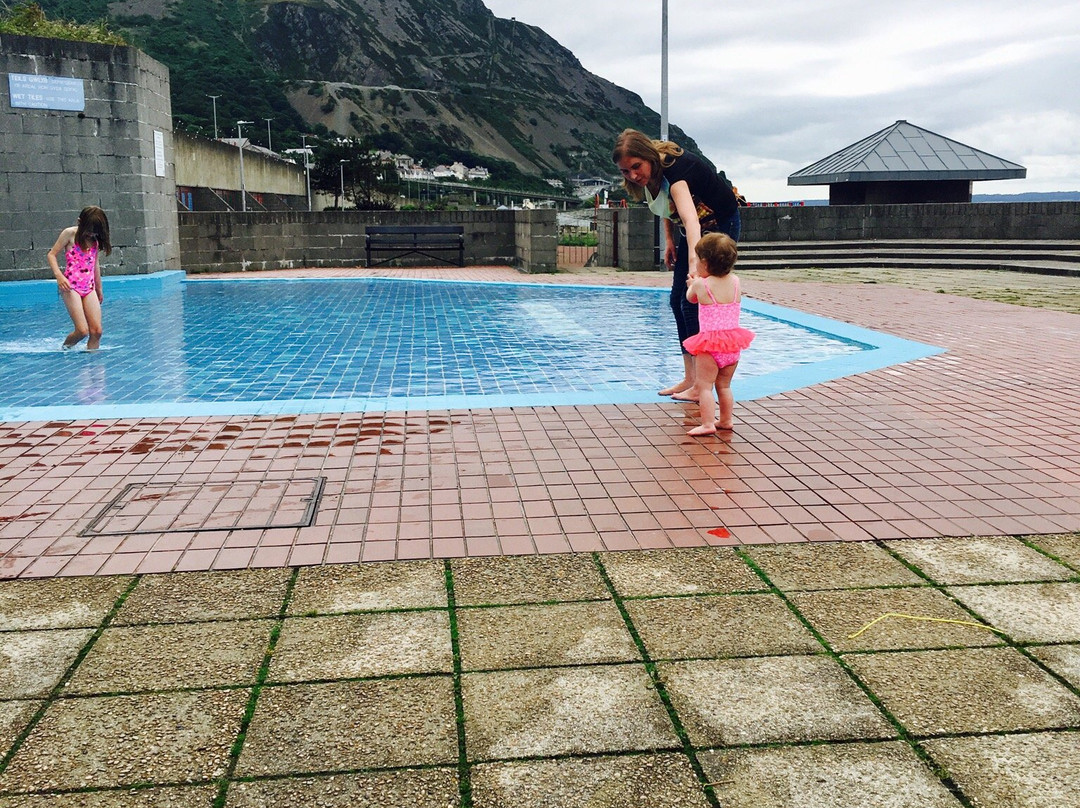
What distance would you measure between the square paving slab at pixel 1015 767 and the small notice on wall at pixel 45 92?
1716cm

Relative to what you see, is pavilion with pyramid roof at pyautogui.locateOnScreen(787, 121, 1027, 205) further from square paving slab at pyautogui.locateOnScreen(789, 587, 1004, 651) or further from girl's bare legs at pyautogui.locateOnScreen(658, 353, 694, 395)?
square paving slab at pyautogui.locateOnScreen(789, 587, 1004, 651)

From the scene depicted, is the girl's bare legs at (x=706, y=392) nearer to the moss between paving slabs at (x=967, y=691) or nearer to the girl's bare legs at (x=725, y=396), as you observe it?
the girl's bare legs at (x=725, y=396)

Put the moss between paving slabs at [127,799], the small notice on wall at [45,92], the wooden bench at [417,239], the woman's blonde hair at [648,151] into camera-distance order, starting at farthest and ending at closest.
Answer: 1. the wooden bench at [417,239]
2. the small notice on wall at [45,92]
3. the woman's blonde hair at [648,151]
4. the moss between paving slabs at [127,799]

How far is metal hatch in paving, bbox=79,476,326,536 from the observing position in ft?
13.5

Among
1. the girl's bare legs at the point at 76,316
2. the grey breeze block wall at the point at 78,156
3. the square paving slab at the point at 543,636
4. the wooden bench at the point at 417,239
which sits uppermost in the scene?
the grey breeze block wall at the point at 78,156

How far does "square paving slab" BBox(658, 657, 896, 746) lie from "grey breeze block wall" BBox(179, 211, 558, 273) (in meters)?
17.0

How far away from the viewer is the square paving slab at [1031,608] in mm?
3025

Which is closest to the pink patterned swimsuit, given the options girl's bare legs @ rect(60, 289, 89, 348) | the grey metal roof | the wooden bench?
girl's bare legs @ rect(60, 289, 89, 348)

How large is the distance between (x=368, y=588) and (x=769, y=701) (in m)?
1.51

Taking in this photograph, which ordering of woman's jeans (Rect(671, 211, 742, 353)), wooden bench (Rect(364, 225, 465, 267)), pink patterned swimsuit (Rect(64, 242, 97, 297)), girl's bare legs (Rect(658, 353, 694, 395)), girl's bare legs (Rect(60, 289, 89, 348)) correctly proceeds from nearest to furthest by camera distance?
woman's jeans (Rect(671, 211, 742, 353)) < girl's bare legs (Rect(658, 353, 694, 395)) < pink patterned swimsuit (Rect(64, 242, 97, 297)) < girl's bare legs (Rect(60, 289, 89, 348)) < wooden bench (Rect(364, 225, 465, 267))

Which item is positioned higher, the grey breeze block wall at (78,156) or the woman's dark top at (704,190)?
the grey breeze block wall at (78,156)

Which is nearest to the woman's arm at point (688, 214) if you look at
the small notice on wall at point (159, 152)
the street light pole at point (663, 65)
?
the small notice on wall at point (159, 152)

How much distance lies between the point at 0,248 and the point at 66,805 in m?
16.1

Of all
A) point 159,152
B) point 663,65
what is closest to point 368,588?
point 159,152
